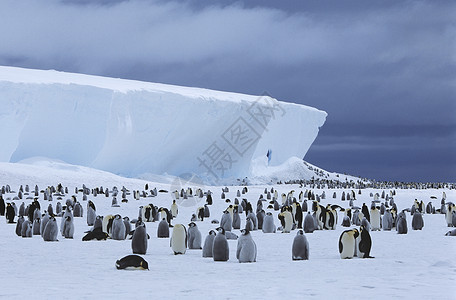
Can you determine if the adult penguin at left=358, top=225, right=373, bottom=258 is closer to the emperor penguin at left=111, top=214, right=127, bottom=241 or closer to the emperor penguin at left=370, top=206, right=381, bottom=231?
the emperor penguin at left=111, top=214, right=127, bottom=241

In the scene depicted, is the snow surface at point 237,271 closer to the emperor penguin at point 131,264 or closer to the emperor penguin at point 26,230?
the emperor penguin at point 131,264

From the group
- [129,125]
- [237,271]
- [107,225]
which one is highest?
[129,125]

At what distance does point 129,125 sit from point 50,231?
26153mm

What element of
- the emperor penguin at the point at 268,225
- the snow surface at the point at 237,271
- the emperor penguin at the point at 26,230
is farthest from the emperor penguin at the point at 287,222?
the emperor penguin at the point at 26,230

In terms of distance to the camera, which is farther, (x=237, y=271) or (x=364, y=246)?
(x=364, y=246)

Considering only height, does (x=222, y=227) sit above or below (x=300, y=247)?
above

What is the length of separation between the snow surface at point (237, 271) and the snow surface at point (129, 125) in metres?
23.5

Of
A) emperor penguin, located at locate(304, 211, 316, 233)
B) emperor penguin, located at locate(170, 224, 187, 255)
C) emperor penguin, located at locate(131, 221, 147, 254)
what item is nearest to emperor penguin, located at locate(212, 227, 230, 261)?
Result: emperor penguin, located at locate(170, 224, 187, 255)

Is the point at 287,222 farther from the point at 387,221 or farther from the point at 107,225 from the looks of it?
the point at 107,225

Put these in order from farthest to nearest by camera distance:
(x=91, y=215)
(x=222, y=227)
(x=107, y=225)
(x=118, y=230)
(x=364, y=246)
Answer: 1. (x=91, y=215)
2. (x=107, y=225)
3. (x=222, y=227)
4. (x=118, y=230)
5. (x=364, y=246)

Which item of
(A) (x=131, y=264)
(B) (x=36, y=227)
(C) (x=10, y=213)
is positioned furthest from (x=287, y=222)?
(C) (x=10, y=213)

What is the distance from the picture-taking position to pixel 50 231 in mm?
9867

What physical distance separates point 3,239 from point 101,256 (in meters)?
3.19

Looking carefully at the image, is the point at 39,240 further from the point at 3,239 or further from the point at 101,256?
the point at 101,256
